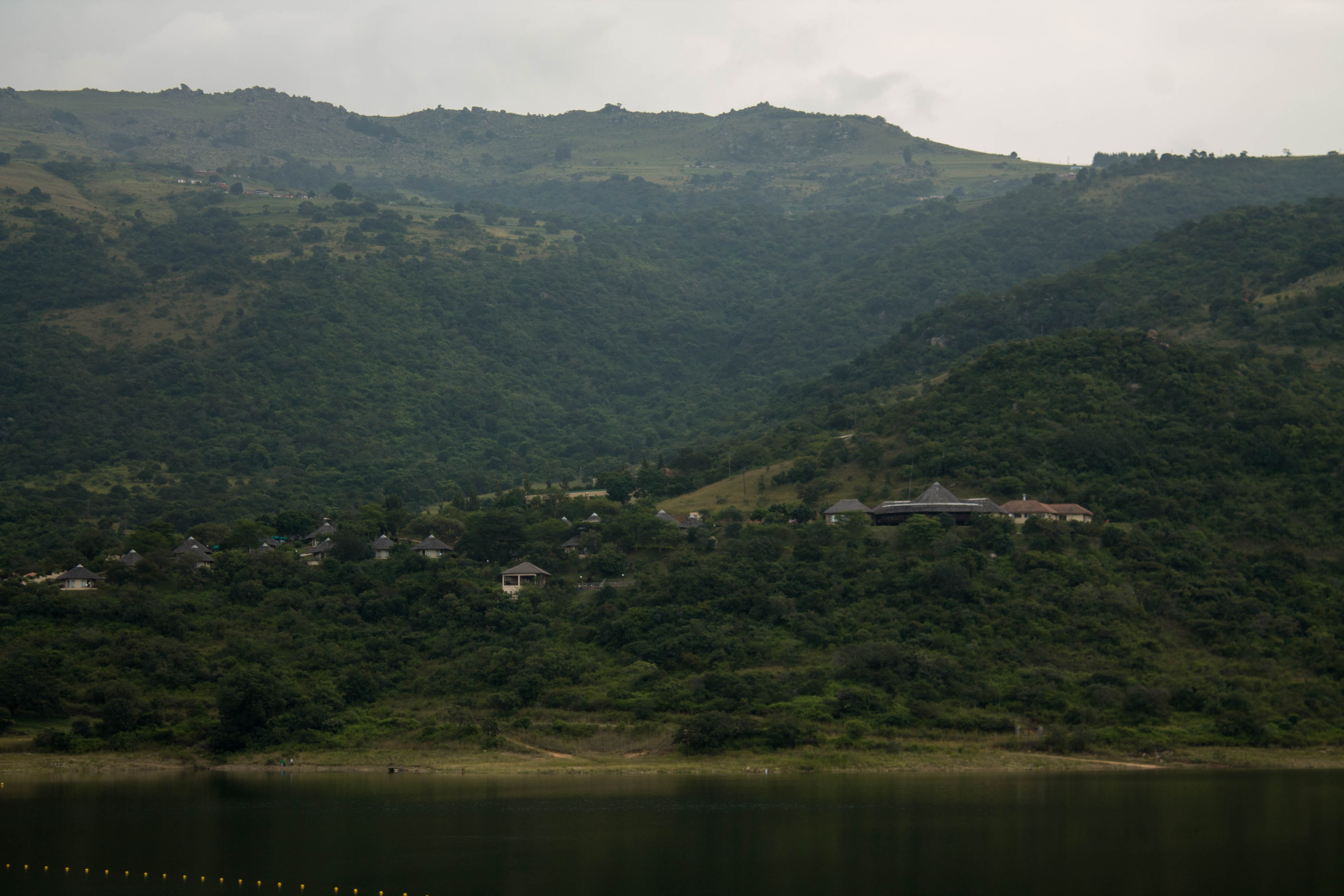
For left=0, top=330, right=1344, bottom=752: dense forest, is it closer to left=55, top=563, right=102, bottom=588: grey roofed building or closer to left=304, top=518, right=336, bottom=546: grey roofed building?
left=55, top=563, right=102, bottom=588: grey roofed building

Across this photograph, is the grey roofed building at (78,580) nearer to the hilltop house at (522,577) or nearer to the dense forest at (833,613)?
the dense forest at (833,613)

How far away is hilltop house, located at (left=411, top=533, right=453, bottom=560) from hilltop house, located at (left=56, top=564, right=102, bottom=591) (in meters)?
18.1

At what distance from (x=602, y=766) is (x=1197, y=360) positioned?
2058 inches

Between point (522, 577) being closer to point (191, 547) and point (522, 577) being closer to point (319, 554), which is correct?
point (319, 554)

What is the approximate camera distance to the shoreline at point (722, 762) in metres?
54.1

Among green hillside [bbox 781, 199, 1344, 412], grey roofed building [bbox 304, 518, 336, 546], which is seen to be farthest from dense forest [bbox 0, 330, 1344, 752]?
green hillside [bbox 781, 199, 1344, 412]

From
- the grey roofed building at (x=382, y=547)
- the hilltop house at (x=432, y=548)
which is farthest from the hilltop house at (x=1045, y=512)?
the grey roofed building at (x=382, y=547)

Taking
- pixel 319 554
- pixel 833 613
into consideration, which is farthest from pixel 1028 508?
pixel 319 554

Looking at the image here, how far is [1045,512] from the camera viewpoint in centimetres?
7338

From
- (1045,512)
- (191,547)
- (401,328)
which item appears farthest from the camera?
(401,328)

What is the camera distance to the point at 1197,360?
281 feet

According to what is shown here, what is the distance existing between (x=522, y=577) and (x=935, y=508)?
24224 millimetres

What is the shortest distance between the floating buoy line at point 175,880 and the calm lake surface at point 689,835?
0.31 ft

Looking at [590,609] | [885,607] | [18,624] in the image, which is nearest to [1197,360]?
[885,607]
